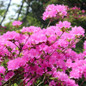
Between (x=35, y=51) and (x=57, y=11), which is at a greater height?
(x=57, y=11)

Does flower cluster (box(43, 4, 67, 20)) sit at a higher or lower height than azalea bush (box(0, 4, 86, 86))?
higher

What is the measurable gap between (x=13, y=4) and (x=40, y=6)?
18.4ft

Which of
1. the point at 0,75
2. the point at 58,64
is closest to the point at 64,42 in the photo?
the point at 58,64

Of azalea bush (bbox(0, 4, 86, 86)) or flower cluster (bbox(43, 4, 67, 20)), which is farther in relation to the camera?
flower cluster (bbox(43, 4, 67, 20))

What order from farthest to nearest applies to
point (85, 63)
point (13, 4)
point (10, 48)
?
1. point (13, 4)
2. point (85, 63)
3. point (10, 48)

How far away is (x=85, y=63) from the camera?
250cm

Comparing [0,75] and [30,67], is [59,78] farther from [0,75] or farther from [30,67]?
[0,75]

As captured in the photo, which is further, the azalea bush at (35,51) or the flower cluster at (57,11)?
the flower cluster at (57,11)

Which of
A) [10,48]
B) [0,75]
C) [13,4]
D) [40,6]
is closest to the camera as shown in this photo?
[10,48]

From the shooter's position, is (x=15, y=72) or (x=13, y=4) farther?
(x=13, y=4)

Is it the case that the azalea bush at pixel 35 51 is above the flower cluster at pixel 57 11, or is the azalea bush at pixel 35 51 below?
below

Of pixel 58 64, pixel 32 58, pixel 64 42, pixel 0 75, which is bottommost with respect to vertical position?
pixel 0 75

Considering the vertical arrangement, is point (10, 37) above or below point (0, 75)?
above

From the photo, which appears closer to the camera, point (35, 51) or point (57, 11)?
point (35, 51)
